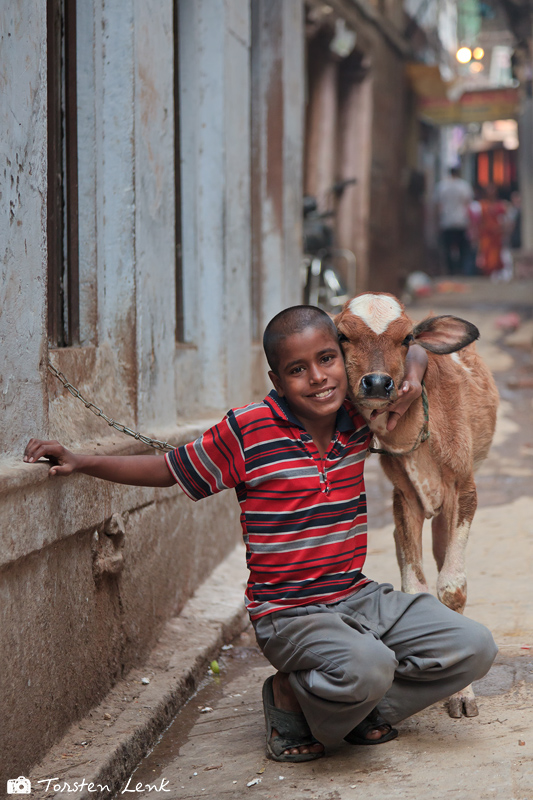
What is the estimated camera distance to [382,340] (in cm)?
307

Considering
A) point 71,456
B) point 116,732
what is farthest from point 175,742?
point 71,456

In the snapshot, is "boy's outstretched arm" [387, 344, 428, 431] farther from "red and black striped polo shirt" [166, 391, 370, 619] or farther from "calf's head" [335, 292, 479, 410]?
"red and black striped polo shirt" [166, 391, 370, 619]

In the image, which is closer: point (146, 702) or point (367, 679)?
point (367, 679)

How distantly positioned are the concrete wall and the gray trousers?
73cm

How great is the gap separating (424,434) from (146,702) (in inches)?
56.5

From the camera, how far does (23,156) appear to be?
2.85 metres

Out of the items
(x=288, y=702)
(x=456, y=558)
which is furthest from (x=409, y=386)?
(x=288, y=702)

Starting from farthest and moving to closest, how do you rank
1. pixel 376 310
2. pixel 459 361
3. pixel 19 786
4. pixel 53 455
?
pixel 459 361
pixel 376 310
pixel 53 455
pixel 19 786

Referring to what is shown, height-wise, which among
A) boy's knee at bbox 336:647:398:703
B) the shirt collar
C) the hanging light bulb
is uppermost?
the hanging light bulb

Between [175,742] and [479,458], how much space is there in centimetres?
184

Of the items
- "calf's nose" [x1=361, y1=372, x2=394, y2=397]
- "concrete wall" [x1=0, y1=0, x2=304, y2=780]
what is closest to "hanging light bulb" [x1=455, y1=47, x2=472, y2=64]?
"concrete wall" [x1=0, y1=0, x2=304, y2=780]

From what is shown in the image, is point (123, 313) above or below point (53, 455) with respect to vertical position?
above

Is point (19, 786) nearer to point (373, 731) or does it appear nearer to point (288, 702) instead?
point (288, 702)

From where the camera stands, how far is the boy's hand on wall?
2.78m
